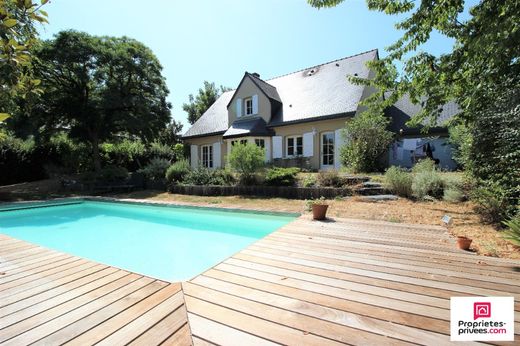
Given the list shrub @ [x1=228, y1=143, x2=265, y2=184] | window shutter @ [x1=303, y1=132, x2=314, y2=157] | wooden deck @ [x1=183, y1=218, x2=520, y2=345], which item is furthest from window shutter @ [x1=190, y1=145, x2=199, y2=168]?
wooden deck @ [x1=183, y1=218, x2=520, y2=345]

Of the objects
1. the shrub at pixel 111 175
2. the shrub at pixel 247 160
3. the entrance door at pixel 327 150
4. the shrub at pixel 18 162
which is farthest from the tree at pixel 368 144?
the shrub at pixel 18 162

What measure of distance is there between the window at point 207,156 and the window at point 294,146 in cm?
575

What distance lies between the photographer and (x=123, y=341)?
1.62 meters

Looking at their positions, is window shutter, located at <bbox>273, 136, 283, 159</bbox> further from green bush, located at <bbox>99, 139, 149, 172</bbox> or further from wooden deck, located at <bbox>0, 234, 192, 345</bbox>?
wooden deck, located at <bbox>0, 234, 192, 345</bbox>

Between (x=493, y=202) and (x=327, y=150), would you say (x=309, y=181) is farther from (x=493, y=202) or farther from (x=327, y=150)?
(x=493, y=202)

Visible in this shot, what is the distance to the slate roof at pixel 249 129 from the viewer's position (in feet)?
46.9

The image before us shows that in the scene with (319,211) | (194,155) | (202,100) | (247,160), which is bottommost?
(319,211)

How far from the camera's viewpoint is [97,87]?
15.5 metres

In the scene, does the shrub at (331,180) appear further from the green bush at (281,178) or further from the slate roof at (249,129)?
the slate roof at (249,129)

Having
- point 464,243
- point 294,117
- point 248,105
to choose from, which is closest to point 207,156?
point 248,105

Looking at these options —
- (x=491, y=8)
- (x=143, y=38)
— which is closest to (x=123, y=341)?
(x=491, y=8)

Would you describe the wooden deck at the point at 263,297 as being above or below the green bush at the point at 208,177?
below

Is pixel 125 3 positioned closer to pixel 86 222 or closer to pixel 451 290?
pixel 86 222

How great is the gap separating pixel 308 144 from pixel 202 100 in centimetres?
2221
